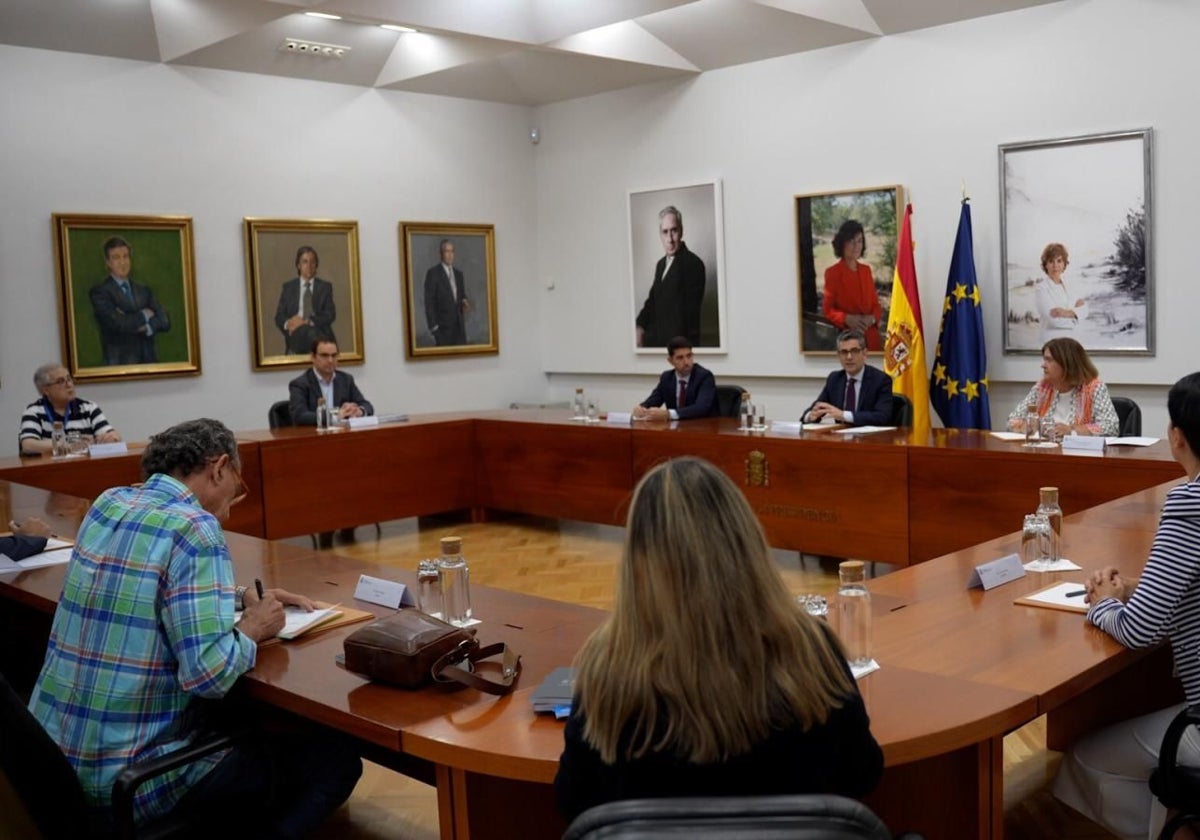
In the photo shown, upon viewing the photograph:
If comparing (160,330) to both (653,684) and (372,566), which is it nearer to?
(372,566)

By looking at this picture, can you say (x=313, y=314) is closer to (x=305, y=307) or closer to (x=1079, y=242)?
(x=305, y=307)

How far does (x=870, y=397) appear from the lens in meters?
6.68

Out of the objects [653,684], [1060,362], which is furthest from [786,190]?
[653,684]

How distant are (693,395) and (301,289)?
135 inches

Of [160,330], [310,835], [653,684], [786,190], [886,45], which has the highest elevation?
[886,45]

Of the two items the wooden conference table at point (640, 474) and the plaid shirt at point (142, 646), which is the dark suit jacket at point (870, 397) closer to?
the wooden conference table at point (640, 474)

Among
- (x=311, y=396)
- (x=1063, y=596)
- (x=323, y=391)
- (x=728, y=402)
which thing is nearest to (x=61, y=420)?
(x=311, y=396)

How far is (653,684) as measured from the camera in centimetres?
154

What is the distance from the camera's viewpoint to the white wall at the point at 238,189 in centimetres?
775

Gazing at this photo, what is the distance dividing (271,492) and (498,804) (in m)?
5.00

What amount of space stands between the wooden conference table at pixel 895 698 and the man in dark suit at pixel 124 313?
5.48 m

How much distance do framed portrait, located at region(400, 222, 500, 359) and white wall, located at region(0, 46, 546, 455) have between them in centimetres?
11

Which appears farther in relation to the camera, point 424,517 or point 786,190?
point 786,190

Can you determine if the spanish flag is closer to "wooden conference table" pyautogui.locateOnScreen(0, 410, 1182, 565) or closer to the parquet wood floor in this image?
"wooden conference table" pyautogui.locateOnScreen(0, 410, 1182, 565)
